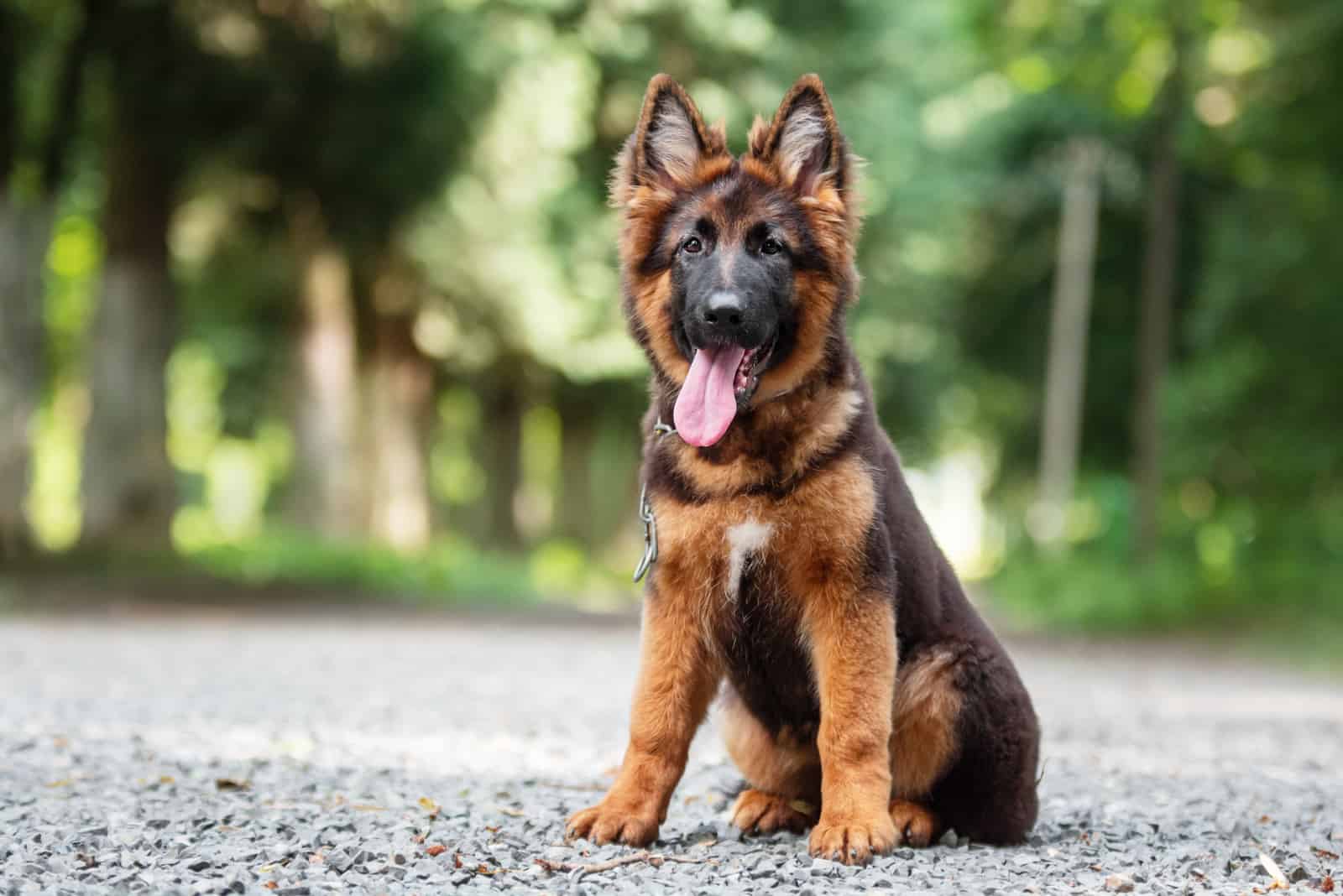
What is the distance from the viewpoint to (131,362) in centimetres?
2023

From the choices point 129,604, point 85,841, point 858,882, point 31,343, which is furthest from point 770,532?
point 31,343

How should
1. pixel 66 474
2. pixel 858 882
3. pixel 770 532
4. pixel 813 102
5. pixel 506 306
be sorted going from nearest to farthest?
1. pixel 858 882
2. pixel 770 532
3. pixel 813 102
4. pixel 506 306
5. pixel 66 474

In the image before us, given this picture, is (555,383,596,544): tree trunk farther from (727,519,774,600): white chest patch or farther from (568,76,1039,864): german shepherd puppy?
(727,519,774,600): white chest patch

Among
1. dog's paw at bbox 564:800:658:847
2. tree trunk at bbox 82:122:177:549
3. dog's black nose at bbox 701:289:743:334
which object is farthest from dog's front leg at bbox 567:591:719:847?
tree trunk at bbox 82:122:177:549

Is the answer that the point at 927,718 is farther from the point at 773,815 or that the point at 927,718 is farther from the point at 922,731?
the point at 773,815

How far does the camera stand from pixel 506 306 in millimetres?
23312

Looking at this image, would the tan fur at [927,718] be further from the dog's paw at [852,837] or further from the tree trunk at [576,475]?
the tree trunk at [576,475]

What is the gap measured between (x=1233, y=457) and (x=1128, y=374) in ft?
24.9

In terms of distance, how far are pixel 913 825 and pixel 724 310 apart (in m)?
1.89

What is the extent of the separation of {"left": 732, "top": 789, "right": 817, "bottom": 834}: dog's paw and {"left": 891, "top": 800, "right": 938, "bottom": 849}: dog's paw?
407 mm

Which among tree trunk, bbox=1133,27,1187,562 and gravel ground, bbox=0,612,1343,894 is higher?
tree trunk, bbox=1133,27,1187,562

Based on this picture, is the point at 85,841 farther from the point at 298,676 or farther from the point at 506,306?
the point at 506,306

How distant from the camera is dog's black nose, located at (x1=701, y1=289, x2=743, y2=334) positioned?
501 cm

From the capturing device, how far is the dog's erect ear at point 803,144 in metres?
5.43
